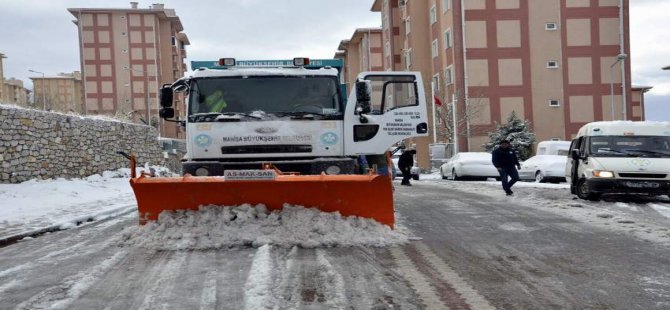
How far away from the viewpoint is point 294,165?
7.94 m

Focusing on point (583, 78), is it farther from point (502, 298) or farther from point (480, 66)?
point (502, 298)

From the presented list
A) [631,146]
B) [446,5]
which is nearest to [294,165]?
[631,146]

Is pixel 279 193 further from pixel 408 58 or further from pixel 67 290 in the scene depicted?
pixel 408 58

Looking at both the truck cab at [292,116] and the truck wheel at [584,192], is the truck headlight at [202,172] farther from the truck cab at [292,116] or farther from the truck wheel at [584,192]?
the truck wheel at [584,192]

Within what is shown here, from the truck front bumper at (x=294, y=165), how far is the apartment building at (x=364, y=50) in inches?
A: 2074

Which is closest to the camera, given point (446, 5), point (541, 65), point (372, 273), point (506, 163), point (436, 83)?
point (372, 273)

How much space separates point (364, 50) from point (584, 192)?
174 ft

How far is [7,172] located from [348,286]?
37.7 feet

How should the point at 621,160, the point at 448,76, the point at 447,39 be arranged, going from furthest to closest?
the point at 448,76, the point at 447,39, the point at 621,160

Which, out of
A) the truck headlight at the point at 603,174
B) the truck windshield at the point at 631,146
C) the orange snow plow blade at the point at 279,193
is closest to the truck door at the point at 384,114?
the orange snow plow blade at the point at 279,193

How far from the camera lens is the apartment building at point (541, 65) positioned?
1416 inches

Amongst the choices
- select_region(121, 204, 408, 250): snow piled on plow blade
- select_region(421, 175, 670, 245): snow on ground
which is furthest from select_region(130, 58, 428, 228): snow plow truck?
select_region(421, 175, 670, 245): snow on ground

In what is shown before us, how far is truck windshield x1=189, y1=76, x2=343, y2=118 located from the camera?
26.8 ft

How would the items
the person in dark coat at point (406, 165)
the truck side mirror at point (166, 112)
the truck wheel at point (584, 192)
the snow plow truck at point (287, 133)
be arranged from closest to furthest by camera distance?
1. the snow plow truck at point (287, 133)
2. the truck side mirror at point (166, 112)
3. the truck wheel at point (584, 192)
4. the person in dark coat at point (406, 165)
